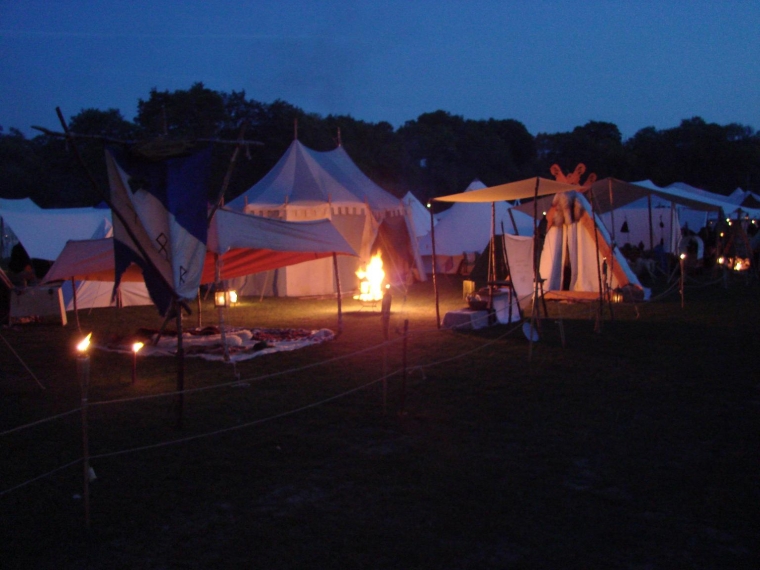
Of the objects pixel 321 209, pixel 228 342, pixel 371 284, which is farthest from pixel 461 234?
pixel 228 342

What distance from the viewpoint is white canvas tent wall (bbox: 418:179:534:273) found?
2145cm

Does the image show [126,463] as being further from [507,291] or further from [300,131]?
[300,131]

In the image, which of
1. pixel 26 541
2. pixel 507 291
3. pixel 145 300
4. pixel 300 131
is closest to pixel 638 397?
pixel 26 541

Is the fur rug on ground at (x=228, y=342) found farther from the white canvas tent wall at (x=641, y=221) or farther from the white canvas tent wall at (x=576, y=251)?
the white canvas tent wall at (x=641, y=221)

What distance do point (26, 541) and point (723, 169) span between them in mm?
50345

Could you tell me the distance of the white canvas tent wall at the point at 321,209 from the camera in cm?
1592

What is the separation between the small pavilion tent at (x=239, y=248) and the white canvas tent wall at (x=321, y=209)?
570cm

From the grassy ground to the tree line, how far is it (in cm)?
2186

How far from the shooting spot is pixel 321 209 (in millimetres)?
15969

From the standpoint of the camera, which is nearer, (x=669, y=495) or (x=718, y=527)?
(x=718, y=527)

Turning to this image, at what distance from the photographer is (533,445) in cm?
482

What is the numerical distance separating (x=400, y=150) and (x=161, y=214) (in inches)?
1442

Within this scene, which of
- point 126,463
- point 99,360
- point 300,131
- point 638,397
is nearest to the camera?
point 126,463

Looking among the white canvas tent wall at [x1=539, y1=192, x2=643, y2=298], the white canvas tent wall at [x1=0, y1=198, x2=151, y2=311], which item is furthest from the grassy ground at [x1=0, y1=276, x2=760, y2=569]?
the white canvas tent wall at [x1=0, y1=198, x2=151, y2=311]
